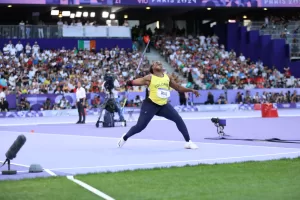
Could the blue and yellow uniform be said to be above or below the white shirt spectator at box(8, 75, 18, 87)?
above

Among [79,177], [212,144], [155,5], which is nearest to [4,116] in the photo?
[155,5]

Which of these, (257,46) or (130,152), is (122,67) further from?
(130,152)

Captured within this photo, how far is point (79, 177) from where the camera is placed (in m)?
10.8

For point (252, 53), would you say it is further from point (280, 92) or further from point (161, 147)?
point (161, 147)

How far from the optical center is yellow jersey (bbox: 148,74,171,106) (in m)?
15.9

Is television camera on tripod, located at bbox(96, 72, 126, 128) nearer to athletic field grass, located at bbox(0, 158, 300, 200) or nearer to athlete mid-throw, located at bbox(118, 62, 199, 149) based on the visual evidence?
athlete mid-throw, located at bbox(118, 62, 199, 149)

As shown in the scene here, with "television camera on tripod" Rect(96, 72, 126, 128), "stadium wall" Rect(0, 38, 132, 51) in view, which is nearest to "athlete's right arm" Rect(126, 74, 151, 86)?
"television camera on tripod" Rect(96, 72, 126, 128)

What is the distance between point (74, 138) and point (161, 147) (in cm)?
473

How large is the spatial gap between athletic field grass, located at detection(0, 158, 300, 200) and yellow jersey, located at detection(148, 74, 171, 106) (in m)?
4.19

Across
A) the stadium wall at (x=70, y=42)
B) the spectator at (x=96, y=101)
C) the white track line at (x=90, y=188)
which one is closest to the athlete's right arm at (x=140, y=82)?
the white track line at (x=90, y=188)

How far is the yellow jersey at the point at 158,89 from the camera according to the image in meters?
15.9

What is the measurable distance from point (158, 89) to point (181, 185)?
6.23 metres

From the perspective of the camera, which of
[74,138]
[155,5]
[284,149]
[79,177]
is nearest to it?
[79,177]

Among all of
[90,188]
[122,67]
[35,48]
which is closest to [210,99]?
[122,67]
